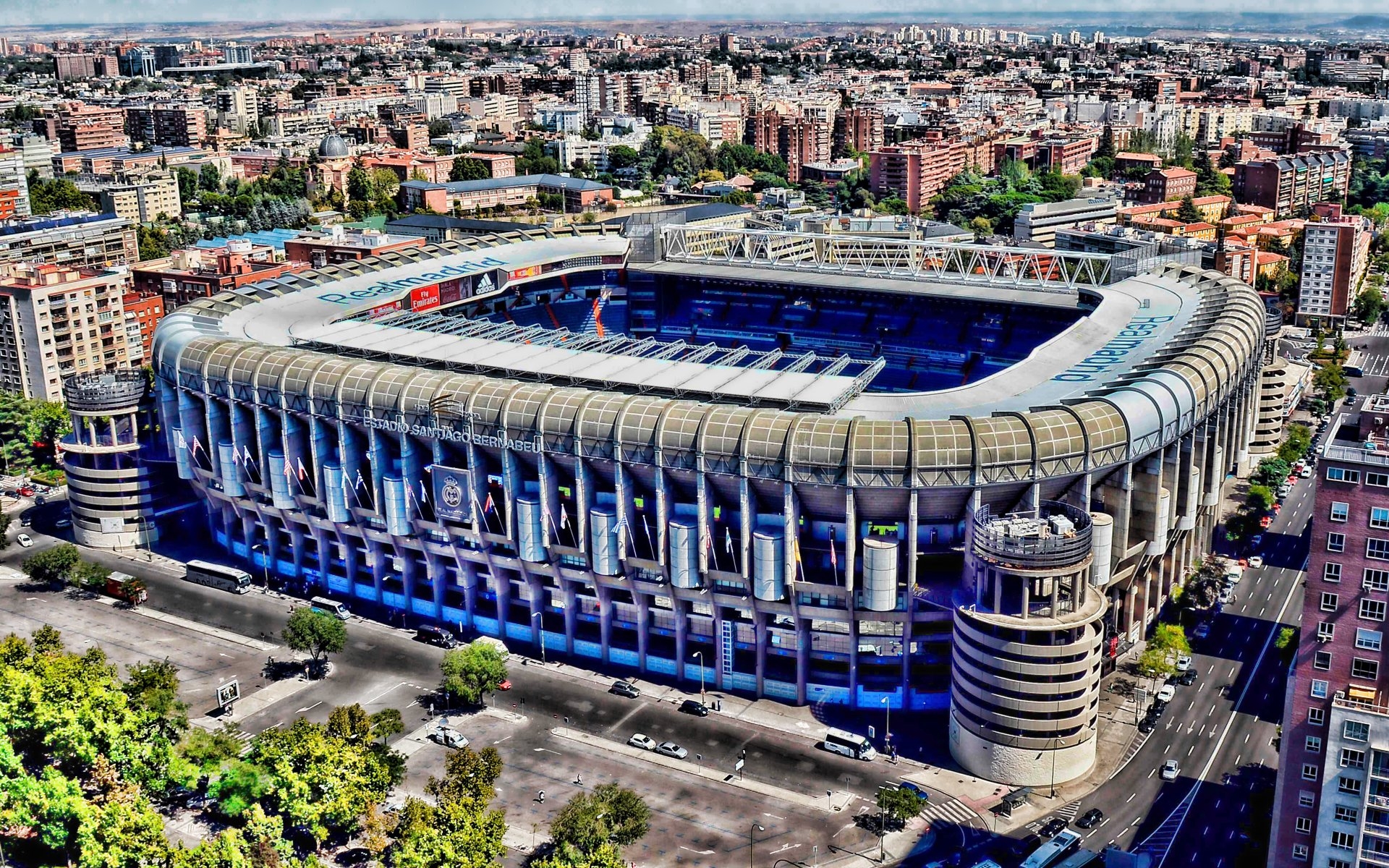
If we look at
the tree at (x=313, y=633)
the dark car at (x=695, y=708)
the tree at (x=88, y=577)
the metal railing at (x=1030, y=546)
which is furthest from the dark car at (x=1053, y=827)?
the tree at (x=88, y=577)

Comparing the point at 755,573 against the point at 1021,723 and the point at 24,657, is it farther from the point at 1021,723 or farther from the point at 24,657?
the point at 24,657

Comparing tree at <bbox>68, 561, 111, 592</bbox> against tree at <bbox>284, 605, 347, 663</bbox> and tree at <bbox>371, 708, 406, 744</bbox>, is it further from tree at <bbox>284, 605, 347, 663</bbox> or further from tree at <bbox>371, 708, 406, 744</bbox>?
tree at <bbox>371, 708, 406, 744</bbox>

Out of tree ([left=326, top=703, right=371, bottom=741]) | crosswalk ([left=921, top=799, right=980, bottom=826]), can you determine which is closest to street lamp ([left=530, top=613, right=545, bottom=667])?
tree ([left=326, top=703, right=371, bottom=741])

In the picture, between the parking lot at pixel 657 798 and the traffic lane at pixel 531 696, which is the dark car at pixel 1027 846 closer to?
the parking lot at pixel 657 798

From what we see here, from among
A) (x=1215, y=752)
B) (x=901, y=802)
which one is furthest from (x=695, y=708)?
(x=1215, y=752)

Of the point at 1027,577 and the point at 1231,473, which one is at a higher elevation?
the point at 1027,577

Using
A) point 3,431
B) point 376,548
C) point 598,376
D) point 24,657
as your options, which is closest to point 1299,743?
point 598,376
